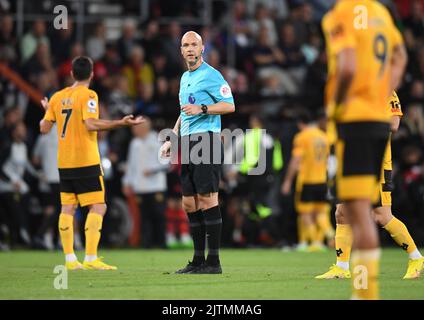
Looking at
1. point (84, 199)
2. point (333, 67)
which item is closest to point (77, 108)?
point (84, 199)

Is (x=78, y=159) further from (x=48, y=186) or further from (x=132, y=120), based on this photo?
(x=48, y=186)

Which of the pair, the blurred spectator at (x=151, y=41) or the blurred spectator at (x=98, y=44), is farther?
the blurred spectator at (x=151, y=41)

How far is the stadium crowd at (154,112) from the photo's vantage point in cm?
1953

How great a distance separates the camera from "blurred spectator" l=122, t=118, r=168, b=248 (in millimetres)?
19625

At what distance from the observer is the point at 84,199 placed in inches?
493

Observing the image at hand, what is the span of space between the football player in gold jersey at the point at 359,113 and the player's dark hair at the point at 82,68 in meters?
5.48

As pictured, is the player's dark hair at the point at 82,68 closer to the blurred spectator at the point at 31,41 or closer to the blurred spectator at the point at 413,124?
the blurred spectator at the point at 31,41

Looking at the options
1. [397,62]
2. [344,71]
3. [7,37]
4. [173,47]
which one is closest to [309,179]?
[173,47]

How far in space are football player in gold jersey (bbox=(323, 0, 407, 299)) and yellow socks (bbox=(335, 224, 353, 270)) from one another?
10.2 feet

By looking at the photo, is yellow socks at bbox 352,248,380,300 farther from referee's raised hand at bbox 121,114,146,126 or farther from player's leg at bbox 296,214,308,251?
player's leg at bbox 296,214,308,251

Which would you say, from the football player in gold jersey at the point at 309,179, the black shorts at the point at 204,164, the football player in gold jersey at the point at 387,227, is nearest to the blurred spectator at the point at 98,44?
the football player in gold jersey at the point at 309,179

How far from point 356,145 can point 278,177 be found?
45.9 feet

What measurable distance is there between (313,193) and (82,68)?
8799mm

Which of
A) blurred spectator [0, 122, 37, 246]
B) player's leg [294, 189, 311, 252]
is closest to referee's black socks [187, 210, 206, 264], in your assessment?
blurred spectator [0, 122, 37, 246]
